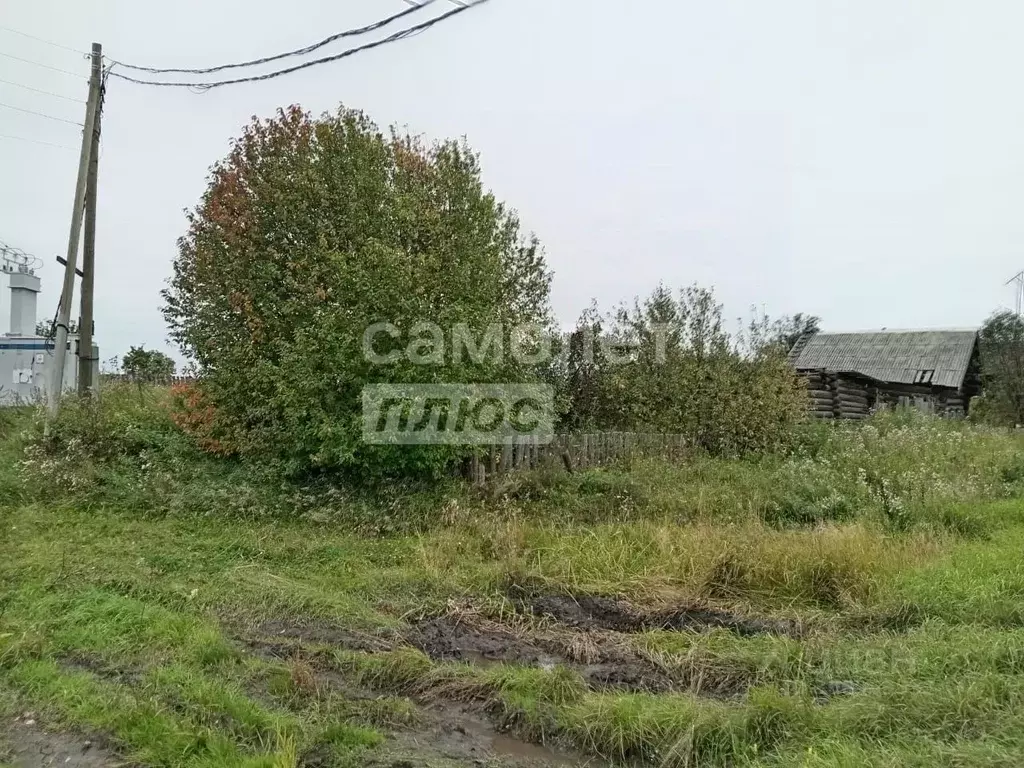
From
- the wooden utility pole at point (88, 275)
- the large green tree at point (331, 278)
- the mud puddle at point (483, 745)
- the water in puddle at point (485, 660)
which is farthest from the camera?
the wooden utility pole at point (88, 275)

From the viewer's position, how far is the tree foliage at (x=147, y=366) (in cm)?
1525

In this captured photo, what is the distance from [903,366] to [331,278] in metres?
25.6

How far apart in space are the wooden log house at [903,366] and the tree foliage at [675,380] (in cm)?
941

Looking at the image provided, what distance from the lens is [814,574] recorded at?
5535 millimetres

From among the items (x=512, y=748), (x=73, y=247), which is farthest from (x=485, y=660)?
(x=73, y=247)

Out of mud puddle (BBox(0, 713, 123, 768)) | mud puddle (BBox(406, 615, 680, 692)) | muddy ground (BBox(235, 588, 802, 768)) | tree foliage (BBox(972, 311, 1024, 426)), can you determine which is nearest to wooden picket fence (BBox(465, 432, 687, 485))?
muddy ground (BBox(235, 588, 802, 768))

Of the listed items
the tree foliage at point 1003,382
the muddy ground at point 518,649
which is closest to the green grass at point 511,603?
the muddy ground at point 518,649

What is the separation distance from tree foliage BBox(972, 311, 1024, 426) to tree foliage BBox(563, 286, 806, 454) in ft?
41.9

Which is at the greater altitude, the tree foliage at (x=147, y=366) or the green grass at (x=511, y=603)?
the tree foliage at (x=147, y=366)

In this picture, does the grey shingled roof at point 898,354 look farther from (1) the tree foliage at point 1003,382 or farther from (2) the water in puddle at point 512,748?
(2) the water in puddle at point 512,748

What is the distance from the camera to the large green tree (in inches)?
319

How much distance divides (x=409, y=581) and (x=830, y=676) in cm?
339

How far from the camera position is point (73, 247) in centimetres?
1090

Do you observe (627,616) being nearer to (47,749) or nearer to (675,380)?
(47,749)
